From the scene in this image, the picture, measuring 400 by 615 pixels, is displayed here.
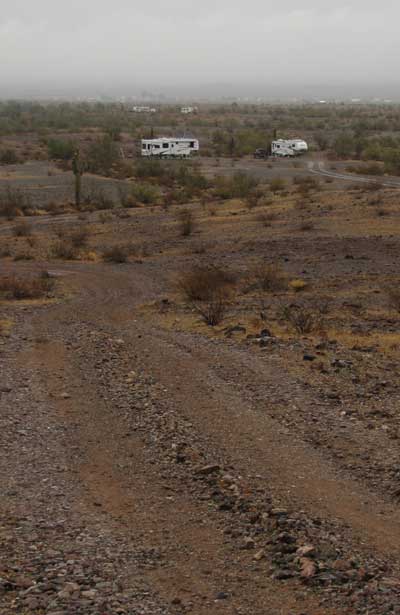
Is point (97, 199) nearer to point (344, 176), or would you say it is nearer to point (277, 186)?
point (277, 186)

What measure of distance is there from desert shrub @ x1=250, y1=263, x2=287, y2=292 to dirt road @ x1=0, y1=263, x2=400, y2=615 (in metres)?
8.23

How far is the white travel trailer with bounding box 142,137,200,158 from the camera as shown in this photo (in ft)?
285

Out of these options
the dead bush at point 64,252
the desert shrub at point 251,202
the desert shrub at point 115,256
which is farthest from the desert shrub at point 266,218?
the dead bush at point 64,252

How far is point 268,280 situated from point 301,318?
631 centimetres

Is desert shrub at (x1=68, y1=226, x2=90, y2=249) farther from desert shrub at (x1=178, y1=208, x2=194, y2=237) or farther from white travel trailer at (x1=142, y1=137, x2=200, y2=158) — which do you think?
white travel trailer at (x1=142, y1=137, x2=200, y2=158)

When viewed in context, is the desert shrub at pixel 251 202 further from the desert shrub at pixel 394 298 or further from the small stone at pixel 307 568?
the small stone at pixel 307 568

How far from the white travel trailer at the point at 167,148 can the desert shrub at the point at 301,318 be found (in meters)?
66.6

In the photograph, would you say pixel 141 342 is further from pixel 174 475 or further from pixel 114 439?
pixel 174 475

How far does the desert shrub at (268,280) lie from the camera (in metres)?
25.6

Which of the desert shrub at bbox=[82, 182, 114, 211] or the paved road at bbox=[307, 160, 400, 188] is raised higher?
the paved road at bbox=[307, 160, 400, 188]

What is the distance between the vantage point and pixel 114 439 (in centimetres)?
1288

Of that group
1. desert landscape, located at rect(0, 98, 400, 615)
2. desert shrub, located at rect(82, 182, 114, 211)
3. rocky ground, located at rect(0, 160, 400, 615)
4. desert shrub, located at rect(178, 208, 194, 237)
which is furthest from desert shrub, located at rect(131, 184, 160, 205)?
rocky ground, located at rect(0, 160, 400, 615)

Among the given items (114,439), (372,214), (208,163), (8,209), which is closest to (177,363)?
(114,439)

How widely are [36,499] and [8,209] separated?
4182 cm
